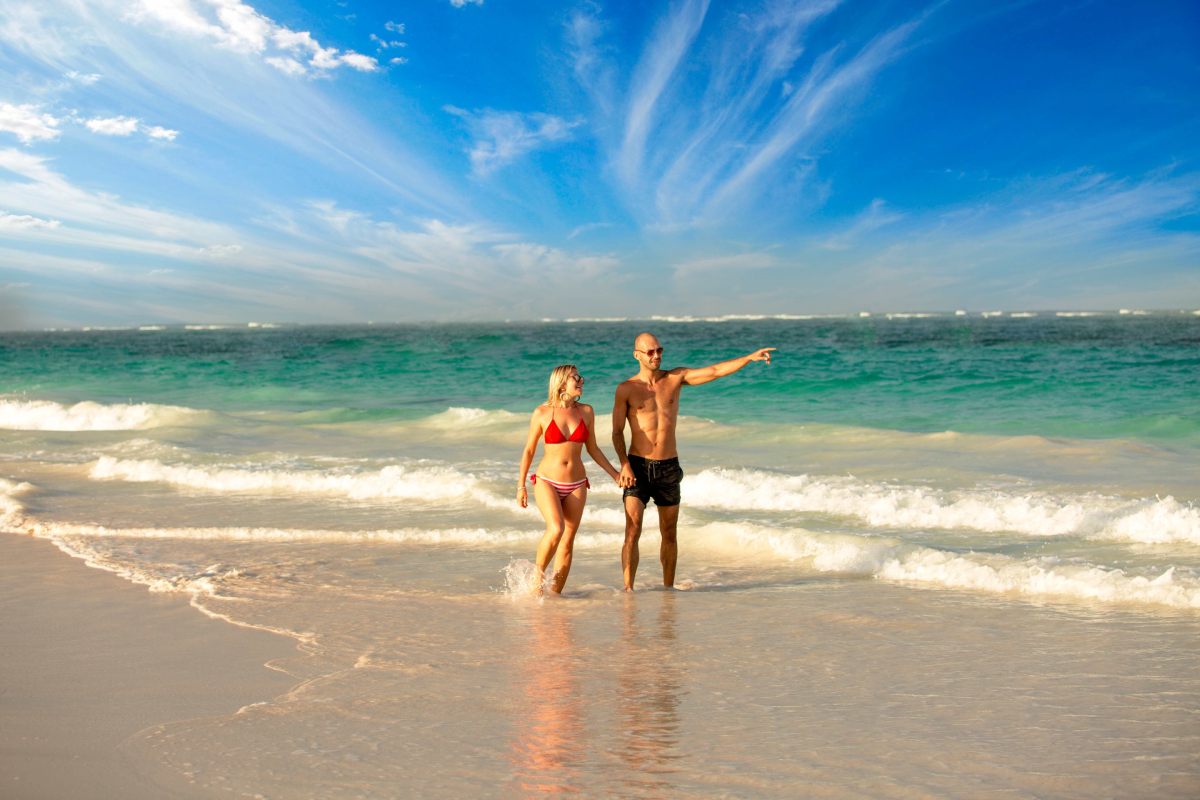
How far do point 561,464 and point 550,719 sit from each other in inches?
102

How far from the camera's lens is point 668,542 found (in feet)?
24.3

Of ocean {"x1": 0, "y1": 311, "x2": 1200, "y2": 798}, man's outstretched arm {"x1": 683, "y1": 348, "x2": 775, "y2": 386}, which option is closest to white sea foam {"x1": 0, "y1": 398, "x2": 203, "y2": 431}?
ocean {"x1": 0, "y1": 311, "x2": 1200, "y2": 798}

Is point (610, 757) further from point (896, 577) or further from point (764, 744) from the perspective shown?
point (896, 577)

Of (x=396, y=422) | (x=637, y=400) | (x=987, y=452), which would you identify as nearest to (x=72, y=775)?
(x=637, y=400)

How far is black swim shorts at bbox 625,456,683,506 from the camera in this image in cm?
723

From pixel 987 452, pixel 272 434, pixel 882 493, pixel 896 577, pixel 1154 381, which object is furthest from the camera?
pixel 1154 381

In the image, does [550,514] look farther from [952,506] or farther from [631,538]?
[952,506]

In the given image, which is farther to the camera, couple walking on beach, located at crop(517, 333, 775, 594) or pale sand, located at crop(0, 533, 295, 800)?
couple walking on beach, located at crop(517, 333, 775, 594)

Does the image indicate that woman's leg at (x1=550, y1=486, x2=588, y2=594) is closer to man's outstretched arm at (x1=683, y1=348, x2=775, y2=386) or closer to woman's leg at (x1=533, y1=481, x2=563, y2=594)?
woman's leg at (x1=533, y1=481, x2=563, y2=594)

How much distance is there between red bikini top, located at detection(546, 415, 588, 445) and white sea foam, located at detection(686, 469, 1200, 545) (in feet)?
14.2

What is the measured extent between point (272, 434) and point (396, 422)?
9.69 ft

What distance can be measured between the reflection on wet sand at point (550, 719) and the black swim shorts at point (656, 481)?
1.32m

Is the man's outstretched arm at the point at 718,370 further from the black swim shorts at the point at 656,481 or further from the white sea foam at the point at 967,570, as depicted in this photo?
the white sea foam at the point at 967,570

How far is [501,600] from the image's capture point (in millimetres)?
7066
